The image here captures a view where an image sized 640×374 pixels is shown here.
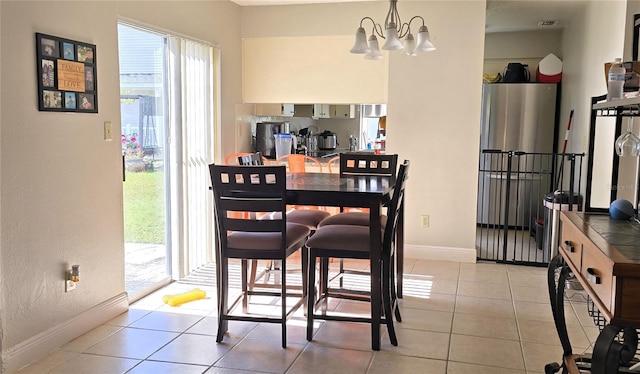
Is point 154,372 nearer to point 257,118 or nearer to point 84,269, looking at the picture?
point 84,269

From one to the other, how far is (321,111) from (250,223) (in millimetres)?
3364

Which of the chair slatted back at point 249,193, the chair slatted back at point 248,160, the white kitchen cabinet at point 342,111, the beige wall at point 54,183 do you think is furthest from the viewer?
the white kitchen cabinet at point 342,111

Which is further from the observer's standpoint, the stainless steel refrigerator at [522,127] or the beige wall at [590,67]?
the stainless steel refrigerator at [522,127]

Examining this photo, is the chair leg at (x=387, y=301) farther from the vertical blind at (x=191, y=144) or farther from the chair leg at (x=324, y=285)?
the vertical blind at (x=191, y=144)

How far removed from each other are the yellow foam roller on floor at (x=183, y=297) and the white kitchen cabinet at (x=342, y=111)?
10.1 feet

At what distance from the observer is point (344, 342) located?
123 inches

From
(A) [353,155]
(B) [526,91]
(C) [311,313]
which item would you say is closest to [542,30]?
(B) [526,91]

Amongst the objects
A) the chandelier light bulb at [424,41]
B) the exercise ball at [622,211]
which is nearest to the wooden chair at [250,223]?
the chandelier light bulb at [424,41]

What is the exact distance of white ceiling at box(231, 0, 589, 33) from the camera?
5094 millimetres

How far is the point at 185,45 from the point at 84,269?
1946 mm

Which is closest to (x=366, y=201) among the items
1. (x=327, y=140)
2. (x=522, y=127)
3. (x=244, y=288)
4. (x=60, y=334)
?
(x=244, y=288)

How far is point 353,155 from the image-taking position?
4062 millimetres

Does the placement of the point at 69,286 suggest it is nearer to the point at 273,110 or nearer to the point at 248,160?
the point at 248,160

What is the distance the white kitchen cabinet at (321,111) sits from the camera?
6.05m
